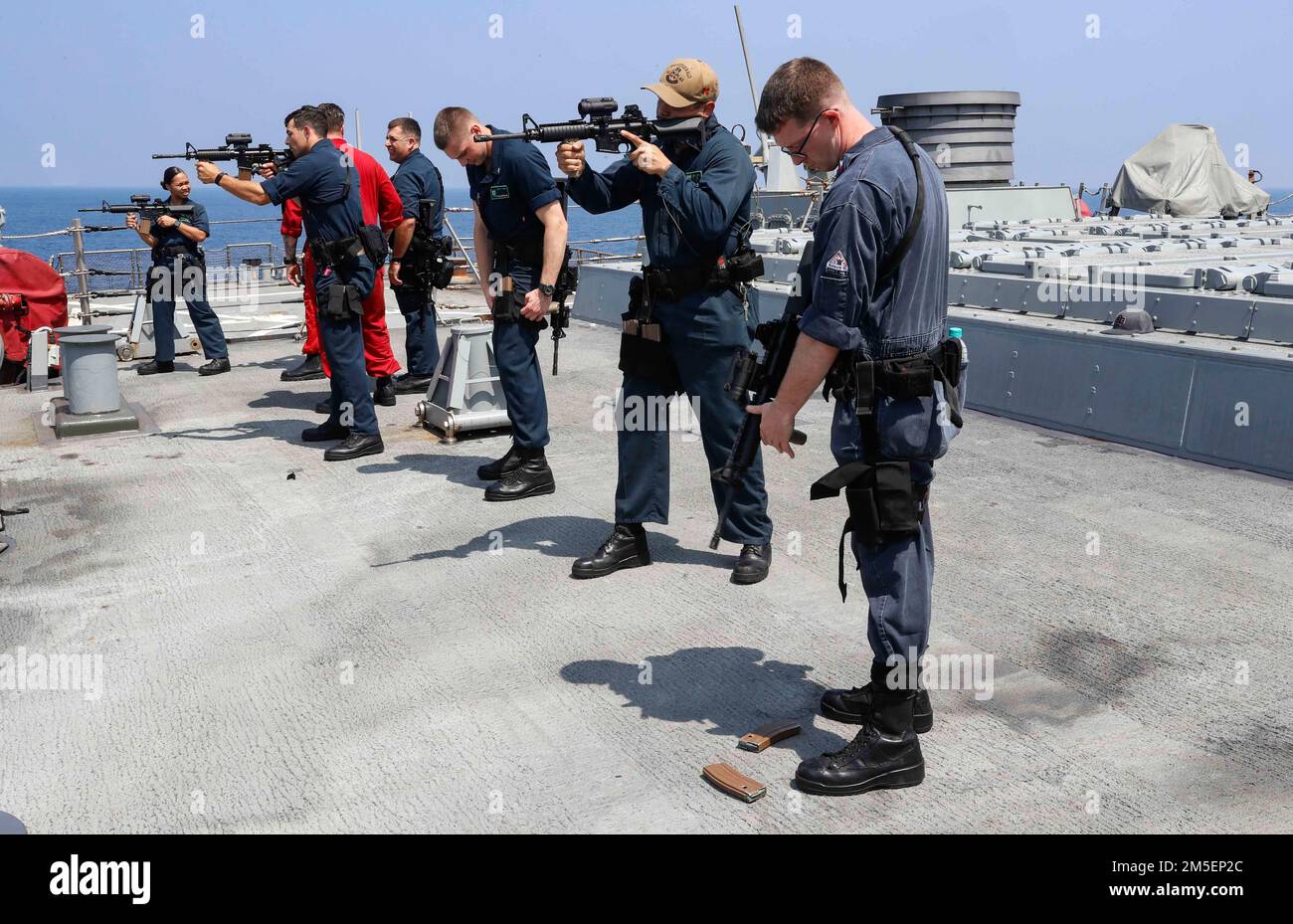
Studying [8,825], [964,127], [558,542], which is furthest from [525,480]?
[964,127]

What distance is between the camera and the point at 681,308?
15.4ft

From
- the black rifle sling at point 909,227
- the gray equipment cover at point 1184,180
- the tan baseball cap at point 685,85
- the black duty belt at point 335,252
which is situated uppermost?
the gray equipment cover at point 1184,180

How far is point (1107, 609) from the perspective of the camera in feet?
14.5

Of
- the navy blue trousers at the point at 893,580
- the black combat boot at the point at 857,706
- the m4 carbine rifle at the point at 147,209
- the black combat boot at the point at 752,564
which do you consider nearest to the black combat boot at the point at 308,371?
the m4 carbine rifle at the point at 147,209

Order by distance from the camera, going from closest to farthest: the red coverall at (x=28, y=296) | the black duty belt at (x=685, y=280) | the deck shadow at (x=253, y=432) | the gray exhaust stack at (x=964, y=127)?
the black duty belt at (x=685, y=280) < the deck shadow at (x=253, y=432) < the red coverall at (x=28, y=296) < the gray exhaust stack at (x=964, y=127)

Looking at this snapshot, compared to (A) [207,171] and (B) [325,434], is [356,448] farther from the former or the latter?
(A) [207,171]

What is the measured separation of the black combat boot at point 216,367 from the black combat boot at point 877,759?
8.15 meters

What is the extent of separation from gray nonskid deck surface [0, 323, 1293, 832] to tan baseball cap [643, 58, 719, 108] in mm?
1970

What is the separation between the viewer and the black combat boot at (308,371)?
953cm

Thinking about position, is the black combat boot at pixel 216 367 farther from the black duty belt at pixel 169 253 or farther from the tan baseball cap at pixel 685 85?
the tan baseball cap at pixel 685 85

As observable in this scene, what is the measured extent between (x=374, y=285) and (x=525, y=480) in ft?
7.62
